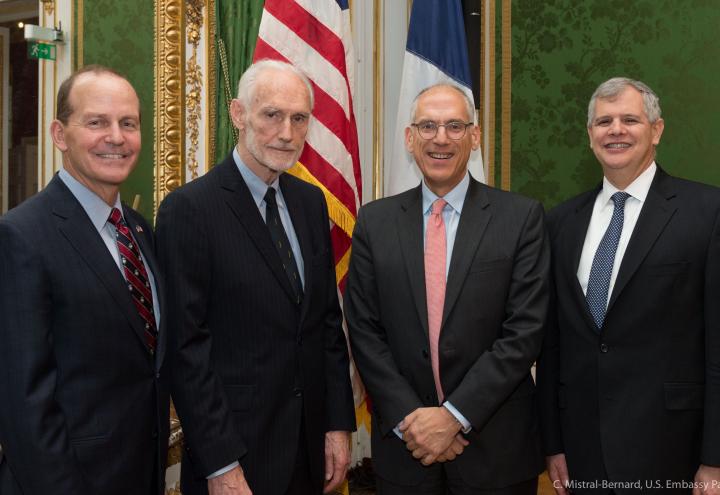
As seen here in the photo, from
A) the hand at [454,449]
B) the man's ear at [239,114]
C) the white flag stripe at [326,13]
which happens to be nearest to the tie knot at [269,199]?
the man's ear at [239,114]

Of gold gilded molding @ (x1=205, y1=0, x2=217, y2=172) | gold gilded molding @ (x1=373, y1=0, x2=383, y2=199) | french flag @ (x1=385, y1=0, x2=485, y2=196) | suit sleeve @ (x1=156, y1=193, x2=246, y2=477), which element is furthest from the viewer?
gold gilded molding @ (x1=373, y1=0, x2=383, y2=199)

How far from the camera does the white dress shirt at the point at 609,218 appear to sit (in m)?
2.22

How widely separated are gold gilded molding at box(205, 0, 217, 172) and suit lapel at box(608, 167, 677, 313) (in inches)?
87.0

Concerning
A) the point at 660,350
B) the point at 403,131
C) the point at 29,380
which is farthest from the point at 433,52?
the point at 29,380

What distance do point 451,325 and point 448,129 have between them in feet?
2.12

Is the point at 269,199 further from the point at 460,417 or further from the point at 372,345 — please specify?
→ the point at 460,417

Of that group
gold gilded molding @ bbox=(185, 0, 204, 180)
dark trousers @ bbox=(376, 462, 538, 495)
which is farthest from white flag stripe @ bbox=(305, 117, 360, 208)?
dark trousers @ bbox=(376, 462, 538, 495)

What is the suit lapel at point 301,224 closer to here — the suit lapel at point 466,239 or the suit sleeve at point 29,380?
the suit lapel at point 466,239

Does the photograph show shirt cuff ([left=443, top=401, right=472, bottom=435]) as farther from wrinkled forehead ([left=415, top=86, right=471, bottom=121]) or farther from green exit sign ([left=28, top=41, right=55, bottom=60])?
green exit sign ([left=28, top=41, right=55, bottom=60])

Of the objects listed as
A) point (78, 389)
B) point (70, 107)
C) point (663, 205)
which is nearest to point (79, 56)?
point (70, 107)

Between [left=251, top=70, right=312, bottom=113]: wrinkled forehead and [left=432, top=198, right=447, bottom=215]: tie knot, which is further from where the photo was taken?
[left=432, top=198, right=447, bottom=215]: tie knot

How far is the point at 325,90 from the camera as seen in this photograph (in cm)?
346

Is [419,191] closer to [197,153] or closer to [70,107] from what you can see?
[70,107]

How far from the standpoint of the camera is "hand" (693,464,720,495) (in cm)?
205
